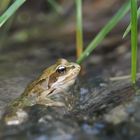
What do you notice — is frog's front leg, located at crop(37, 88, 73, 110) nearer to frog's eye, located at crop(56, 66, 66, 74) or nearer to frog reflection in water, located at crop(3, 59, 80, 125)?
frog reflection in water, located at crop(3, 59, 80, 125)

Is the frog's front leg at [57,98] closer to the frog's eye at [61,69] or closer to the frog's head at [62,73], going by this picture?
the frog's head at [62,73]

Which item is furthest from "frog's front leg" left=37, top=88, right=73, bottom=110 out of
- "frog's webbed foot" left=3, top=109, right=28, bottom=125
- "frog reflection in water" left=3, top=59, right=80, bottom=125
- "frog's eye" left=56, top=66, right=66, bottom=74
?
"frog's webbed foot" left=3, top=109, right=28, bottom=125

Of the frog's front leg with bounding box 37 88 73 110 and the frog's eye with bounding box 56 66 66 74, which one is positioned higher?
the frog's eye with bounding box 56 66 66 74

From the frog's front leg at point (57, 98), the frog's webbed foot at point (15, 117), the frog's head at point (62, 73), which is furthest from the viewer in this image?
the frog's head at point (62, 73)

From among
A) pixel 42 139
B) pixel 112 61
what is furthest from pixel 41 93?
pixel 112 61

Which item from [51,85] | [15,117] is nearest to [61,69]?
[51,85]

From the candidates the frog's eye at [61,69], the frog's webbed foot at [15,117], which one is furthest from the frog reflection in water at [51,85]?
the frog's webbed foot at [15,117]
